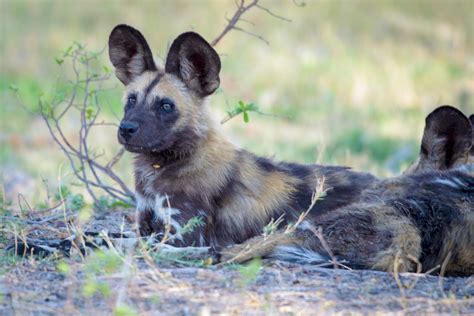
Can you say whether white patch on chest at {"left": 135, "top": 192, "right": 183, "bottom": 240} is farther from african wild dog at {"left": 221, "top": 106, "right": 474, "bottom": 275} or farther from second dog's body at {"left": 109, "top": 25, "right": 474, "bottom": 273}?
african wild dog at {"left": 221, "top": 106, "right": 474, "bottom": 275}

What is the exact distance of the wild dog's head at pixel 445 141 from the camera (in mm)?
5852

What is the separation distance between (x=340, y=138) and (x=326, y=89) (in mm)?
2265

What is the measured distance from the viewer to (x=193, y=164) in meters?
5.43

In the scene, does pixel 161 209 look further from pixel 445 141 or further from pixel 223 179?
pixel 445 141

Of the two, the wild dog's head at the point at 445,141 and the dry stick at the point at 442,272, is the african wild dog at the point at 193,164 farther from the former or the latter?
the dry stick at the point at 442,272

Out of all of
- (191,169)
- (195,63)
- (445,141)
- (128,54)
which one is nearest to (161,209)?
(191,169)

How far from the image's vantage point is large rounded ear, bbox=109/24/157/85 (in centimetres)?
570

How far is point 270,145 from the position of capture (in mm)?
12070

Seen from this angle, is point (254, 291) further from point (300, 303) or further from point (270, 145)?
point (270, 145)

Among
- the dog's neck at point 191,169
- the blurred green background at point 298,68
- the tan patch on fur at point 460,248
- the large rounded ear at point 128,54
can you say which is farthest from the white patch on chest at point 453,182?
the blurred green background at point 298,68

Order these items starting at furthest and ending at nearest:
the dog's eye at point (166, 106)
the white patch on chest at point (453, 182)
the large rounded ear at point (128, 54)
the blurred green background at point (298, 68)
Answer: the blurred green background at point (298, 68) < the large rounded ear at point (128, 54) < the dog's eye at point (166, 106) < the white patch on chest at point (453, 182)

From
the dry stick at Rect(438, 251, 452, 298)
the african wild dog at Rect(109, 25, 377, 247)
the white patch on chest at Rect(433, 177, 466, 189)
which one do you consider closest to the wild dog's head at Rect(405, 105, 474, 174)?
the african wild dog at Rect(109, 25, 377, 247)

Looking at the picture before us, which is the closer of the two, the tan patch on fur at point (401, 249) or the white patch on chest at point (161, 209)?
the tan patch on fur at point (401, 249)

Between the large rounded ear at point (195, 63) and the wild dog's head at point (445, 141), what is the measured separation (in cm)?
146
